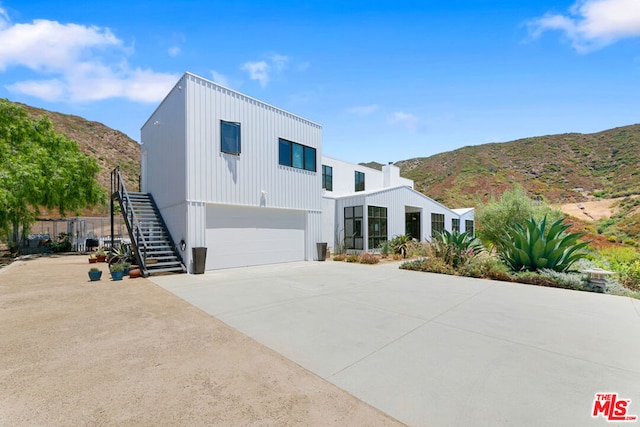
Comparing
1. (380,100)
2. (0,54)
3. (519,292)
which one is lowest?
(519,292)

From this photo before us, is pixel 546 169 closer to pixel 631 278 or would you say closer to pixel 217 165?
pixel 631 278

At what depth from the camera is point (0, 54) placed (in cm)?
1555

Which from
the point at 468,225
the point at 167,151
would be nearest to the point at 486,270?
the point at 167,151

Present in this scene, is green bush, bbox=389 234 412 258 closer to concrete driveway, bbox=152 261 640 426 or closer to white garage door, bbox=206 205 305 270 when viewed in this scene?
white garage door, bbox=206 205 305 270

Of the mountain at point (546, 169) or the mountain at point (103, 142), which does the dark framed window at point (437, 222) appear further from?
the mountain at point (103, 142)

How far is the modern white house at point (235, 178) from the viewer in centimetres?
983

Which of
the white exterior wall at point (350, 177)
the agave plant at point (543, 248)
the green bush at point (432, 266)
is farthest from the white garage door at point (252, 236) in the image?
the agave plant at point (543, 248)

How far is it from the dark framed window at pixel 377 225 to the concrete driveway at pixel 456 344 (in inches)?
352

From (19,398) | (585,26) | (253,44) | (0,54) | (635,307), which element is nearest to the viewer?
(19,398)

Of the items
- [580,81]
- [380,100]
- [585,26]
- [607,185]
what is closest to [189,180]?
[380,100]

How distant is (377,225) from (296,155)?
6.46 meters

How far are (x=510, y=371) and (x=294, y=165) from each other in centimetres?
1125

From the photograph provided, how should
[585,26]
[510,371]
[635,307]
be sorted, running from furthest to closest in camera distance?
[585,26]
[635,307]
[510,371]

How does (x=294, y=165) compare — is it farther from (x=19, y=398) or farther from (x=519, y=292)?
(x=19, y=398)
